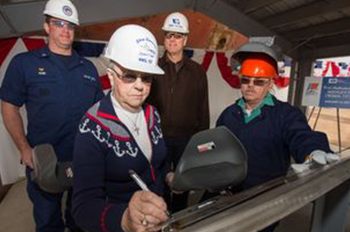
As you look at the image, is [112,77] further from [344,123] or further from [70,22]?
[344,123]

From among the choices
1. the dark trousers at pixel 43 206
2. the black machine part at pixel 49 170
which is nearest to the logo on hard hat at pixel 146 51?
the black machine part at pixel 49 170

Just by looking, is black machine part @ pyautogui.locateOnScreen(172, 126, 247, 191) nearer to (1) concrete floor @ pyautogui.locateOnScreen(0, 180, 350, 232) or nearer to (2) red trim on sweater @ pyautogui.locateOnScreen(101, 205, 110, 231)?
(2) red trim on sweater @ pyautogui.locateOnScreen(101, 205, 110, 231)

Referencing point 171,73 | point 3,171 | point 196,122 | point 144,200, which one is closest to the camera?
point 144,200

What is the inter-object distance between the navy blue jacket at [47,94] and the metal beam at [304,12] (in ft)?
7.68

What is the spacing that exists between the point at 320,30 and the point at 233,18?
1.05 meters

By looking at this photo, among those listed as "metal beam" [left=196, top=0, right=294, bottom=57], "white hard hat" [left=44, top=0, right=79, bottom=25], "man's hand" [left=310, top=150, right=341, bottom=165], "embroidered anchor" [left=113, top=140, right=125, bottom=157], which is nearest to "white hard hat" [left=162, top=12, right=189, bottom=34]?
"white hard hat" [left=44, top=0, right=79, bottom=25]

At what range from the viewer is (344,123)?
6.27m

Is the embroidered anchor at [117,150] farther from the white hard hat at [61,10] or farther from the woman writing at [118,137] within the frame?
the white hard hat at [61,10]

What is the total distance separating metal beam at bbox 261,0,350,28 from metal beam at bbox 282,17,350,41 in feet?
1.09

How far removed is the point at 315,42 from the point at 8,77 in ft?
11.5

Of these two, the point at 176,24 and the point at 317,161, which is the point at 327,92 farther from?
the point at 317,161

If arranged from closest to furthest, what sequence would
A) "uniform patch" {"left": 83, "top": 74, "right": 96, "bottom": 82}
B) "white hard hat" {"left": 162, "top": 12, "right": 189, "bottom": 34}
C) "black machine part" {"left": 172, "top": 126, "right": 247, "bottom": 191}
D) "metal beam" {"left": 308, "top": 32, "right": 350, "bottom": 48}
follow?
"black machine part" {"left": 172, "top": 126, "right": 247, "bottom": 191}
"uniform patch" {"left": 83, "top": 74, "right": 96, "bottom": 82}
"white hard hat" {"left": 162, "top": 12, "right": 189, "bottom": 34}
"metal beam" {"left": 308, "top": 32, "right": 350, "bottom": 48}

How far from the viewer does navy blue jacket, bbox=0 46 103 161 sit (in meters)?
1.46

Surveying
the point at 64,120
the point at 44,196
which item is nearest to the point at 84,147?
the point at 64,120
